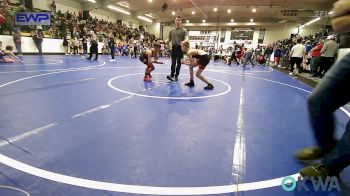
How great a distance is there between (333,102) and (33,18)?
14.1 metres

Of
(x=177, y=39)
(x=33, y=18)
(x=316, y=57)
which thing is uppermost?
(x=33, y=18)

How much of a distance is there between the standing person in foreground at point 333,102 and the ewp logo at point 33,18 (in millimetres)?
12864

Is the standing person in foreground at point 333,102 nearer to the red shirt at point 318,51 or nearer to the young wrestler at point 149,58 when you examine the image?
the young wrestler at point 149,58

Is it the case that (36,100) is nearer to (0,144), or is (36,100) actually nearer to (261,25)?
(0,144)

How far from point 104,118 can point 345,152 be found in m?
2.64

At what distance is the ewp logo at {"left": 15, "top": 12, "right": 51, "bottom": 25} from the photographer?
1142 centimetres

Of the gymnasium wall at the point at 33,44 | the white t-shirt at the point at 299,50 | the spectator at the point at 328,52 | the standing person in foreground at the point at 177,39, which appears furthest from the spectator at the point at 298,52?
the gymnasium wall at the point at 33,44

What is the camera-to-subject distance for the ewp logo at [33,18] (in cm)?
1142

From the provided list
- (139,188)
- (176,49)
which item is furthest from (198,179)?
(176,49)

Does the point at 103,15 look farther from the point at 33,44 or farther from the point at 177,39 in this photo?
the point at 177,39

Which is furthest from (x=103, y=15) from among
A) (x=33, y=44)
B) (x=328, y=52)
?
(x=328, y=52)

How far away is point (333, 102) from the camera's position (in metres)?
1.39

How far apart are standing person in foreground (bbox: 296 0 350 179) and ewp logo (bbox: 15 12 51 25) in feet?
42.2

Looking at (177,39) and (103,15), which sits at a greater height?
(103,15)
